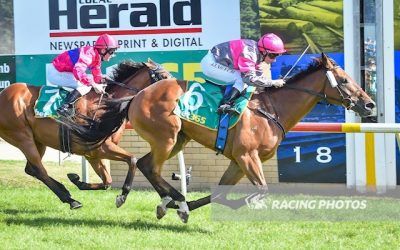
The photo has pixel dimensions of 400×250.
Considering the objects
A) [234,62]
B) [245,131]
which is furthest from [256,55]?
[245,131]

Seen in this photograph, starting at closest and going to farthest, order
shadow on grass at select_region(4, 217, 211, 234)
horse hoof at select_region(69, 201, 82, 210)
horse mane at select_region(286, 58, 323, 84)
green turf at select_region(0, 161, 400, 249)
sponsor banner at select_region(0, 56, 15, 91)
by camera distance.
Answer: green turf at select_region(0, 161, 400, 249), shadow on grass at select_region(4, 217, 211, 234), horse mane at select_region(286, 58, 323, 84), horse hoof at select_region(69, 201, 82, 210), sponsor banner at select_region(0, 56, 15, 91)

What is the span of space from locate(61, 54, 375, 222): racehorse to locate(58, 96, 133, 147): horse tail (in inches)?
12.7

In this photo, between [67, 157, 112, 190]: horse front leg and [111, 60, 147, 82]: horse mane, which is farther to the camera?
[111, 60, 147, 82]: horse mane

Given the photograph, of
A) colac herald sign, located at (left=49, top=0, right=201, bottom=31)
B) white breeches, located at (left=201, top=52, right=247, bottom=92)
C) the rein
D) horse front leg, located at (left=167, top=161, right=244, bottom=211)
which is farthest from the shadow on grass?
colac herald sign, located at (left=49, top=0, right=201, bottom=31)

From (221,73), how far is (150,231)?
5.59ft

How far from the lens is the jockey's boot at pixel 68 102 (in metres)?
8.52

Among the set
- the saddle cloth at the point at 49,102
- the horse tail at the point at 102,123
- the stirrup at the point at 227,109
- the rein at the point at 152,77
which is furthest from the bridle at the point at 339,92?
the saddle cloth at the point at 49,102

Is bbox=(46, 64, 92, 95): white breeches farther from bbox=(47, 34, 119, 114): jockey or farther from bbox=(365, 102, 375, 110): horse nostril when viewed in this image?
bbox=(365, 102, 375, 110): horse nostril

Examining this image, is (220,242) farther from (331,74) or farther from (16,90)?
(16,90)

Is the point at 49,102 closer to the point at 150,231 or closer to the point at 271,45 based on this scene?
the point at 150,231

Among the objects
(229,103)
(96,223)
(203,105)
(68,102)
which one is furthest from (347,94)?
(68,102)

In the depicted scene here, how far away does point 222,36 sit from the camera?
10492 millimetres

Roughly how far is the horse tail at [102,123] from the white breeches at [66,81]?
1.04 ft

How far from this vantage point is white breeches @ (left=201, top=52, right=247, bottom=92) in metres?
7.64
